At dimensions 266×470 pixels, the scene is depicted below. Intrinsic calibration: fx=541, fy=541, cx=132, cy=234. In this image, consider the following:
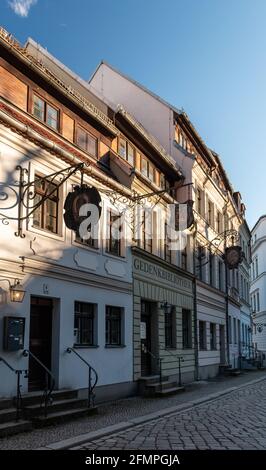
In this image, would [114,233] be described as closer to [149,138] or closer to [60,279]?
[60,279]

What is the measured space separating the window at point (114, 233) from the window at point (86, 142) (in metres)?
1.98

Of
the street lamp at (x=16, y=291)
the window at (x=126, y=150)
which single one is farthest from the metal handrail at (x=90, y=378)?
the window at (x=126, y=150)

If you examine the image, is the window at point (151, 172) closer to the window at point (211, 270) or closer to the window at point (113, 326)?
the window at point (113, 326)

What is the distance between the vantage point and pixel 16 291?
39.0 ft

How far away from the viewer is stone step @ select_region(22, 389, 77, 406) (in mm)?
11539

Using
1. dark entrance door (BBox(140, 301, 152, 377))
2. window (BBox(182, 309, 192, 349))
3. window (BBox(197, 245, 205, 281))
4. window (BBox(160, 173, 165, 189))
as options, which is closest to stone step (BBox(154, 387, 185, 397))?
dark entrance door (BBox(140, 301, 152, 377))

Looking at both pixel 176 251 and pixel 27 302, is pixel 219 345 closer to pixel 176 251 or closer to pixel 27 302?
pixel 176 251

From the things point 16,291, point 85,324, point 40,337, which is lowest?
point 40,337

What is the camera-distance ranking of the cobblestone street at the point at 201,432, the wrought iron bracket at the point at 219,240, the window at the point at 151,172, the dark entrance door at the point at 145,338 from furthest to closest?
the wrought iron bracket at the point at 219,240
the window at the point at 151,172
the dark entrance door at the point at 145,338
the cobblestone street at the point at 201,432

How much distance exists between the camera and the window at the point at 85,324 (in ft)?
48.5

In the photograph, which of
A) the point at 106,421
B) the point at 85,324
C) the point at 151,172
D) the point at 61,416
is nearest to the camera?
the point at 61,416

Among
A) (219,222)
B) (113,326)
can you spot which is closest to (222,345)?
(219,222)

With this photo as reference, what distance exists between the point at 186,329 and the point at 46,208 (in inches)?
487

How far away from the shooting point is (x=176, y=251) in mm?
23484
